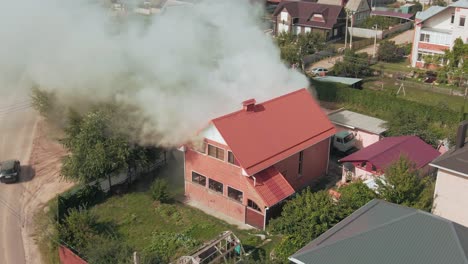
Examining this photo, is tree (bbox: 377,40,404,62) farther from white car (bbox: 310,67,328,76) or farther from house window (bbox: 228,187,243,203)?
house window (bbox: 228,187,243,203)

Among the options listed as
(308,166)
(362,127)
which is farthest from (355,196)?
(362,127)

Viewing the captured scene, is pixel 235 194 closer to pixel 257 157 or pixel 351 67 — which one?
pixel 257 157

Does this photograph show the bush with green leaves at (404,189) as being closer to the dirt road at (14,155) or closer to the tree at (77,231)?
the tree at (77,231)

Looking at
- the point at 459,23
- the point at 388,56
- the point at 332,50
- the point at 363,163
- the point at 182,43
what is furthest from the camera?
the point at 332,50

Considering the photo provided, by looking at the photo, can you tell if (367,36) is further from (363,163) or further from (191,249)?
(191,249)

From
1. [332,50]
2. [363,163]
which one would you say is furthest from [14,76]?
[332,50]

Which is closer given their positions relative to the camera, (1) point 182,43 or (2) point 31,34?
(2) point 31,34

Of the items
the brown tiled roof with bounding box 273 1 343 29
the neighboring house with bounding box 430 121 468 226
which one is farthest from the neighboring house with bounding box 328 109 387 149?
the brown tiled roof with bounding box 273 1 343 29
